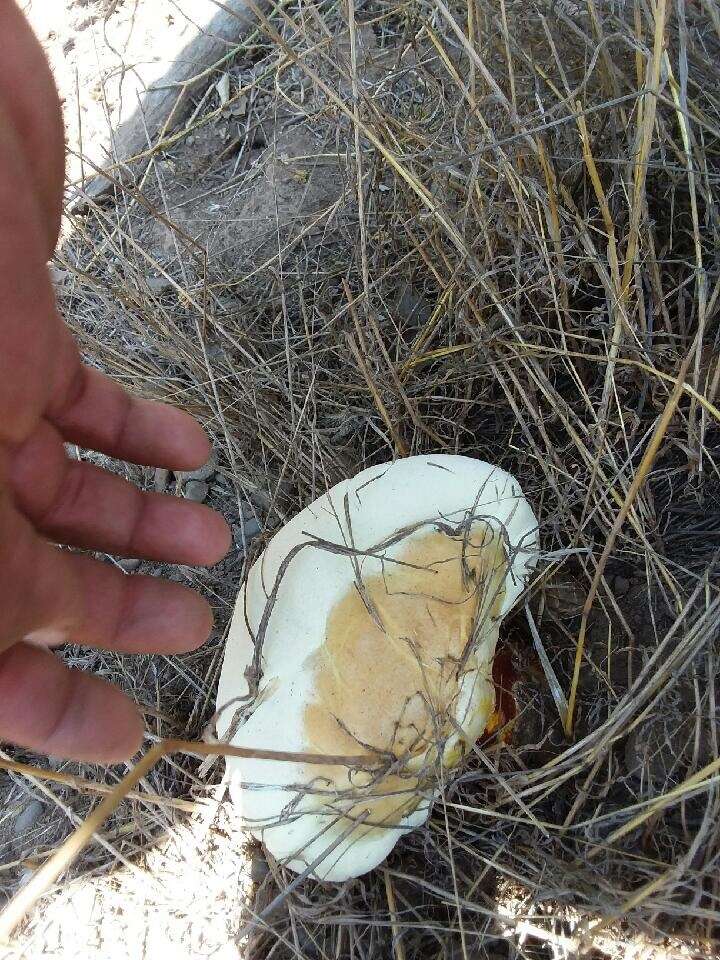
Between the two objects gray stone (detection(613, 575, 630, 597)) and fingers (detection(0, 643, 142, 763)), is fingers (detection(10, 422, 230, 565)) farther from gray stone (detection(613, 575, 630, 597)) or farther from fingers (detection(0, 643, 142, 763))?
gray stone (detection(613, 575, 630, 597))

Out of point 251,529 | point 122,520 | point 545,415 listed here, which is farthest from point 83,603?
point 545,415

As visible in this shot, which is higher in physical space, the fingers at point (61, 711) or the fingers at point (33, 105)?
the fingers at point (33, 105)

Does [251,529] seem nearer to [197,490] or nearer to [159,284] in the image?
[197,490]

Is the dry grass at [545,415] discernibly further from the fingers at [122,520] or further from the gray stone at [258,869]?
the fingers at [122,520]

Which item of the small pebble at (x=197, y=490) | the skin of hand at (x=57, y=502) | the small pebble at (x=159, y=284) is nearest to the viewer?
the skin of hand at (x=57, y=502)

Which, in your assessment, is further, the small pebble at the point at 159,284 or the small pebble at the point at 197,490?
the small pebble at the point at 159,284

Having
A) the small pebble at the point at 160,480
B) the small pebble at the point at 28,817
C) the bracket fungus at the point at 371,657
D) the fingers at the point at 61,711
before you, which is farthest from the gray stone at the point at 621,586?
the small pebble at the point at 28,817

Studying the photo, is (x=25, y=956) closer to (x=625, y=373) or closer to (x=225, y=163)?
(x=625, y=373)
